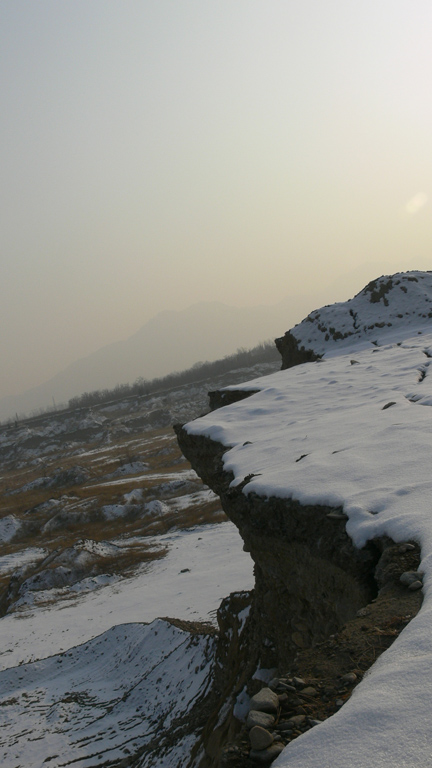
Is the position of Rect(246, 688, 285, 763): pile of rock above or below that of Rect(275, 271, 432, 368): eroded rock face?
below

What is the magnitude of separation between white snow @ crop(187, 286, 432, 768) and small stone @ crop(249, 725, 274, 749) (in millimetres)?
176

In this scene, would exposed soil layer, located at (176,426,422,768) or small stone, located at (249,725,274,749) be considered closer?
small stone, located at (249,725,274,749)

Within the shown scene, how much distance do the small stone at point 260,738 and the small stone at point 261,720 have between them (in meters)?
0.11

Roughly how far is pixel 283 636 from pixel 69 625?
39.0ft

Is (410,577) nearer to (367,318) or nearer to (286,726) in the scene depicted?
(286,726)

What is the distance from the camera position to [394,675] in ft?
8.34

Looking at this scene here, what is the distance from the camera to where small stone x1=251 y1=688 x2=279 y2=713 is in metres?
2.85

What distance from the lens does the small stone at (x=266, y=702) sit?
285 cm

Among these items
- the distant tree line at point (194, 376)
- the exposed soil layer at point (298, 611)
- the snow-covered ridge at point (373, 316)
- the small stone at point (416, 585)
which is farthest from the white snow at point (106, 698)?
the distant tree line at point (194, 376)

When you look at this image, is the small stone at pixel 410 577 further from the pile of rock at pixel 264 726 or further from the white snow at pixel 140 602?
the white snow at pixel 140 602

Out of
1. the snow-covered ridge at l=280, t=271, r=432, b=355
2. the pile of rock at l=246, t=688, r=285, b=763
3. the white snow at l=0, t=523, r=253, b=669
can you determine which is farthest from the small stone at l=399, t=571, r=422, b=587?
the snow-covered ridge at l=280, t=271, r=432, b=355

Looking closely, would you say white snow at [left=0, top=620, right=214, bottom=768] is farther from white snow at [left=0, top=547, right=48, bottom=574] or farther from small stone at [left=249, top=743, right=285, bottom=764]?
white snow at [left=0, top=547, right=48, bottom=574]

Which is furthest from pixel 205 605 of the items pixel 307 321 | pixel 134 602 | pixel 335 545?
pixel 335 545

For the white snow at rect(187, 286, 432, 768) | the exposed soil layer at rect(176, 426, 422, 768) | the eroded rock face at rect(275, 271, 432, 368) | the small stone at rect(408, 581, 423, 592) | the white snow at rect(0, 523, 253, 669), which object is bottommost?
the white snow at rect(0, 523, 253, 669)
